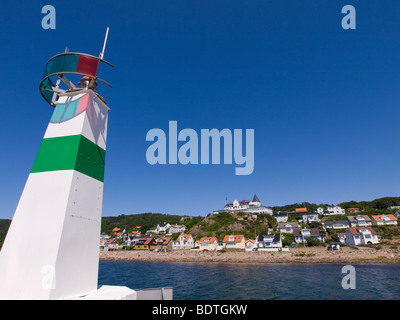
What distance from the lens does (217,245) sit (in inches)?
2450

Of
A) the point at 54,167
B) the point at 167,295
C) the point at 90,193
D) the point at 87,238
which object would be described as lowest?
the point at 167,295

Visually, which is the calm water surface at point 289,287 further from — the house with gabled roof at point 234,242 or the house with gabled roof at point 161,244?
the house with gabled roof at point 161,244

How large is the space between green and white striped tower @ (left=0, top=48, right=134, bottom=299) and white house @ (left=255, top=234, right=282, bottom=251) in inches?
2272

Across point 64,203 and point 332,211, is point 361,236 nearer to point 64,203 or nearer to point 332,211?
point 332,211

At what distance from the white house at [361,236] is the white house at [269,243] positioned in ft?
57.2

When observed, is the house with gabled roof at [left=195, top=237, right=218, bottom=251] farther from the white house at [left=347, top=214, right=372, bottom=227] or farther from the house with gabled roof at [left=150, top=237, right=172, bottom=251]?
the white house at [left=347, top=214, right=372, bottom=227]

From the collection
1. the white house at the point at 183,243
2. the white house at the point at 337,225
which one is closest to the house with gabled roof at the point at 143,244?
the white house at the point at 183,243

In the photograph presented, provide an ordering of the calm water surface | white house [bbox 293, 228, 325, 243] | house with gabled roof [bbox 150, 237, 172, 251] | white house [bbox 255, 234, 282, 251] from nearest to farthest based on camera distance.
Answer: the calm water surface < white house [bbox 255, 234, 282, 251] < white house [bbox 293, 228, 325, 243] < house with gabled roof [bbox 150, 237, 172, 251]

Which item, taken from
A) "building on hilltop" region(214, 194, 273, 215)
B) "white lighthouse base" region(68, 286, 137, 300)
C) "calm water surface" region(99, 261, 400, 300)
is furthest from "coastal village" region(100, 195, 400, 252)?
"white lighthouse base" region(68, 286, 137, 300)

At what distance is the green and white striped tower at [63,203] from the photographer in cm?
402

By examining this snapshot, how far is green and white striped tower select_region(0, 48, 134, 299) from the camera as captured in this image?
4016 mm
